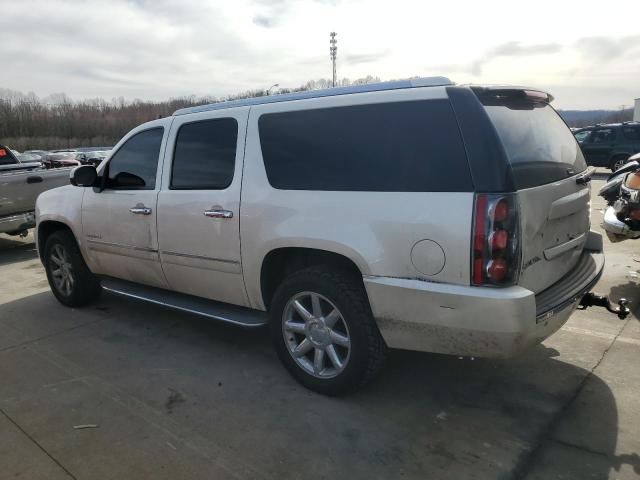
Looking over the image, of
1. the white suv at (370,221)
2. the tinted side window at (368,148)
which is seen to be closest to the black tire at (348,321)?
the white suv at (370,221)

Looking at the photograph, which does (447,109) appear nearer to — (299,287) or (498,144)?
(498,144)

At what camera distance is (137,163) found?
446cm

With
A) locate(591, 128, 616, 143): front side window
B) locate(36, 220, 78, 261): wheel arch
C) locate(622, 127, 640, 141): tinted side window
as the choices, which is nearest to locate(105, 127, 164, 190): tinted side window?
locate(36, 220, 78, 261): wheel arch

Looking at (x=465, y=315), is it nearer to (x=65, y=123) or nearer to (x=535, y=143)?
(x=535, y=143)

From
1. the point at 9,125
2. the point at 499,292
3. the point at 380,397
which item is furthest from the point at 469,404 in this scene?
the point at 9,125

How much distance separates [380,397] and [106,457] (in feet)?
5.35

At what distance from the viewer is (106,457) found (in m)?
2.76

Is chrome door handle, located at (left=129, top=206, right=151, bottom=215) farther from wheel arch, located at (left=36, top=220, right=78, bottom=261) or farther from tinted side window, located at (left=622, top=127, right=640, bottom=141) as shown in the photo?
tinted side window, located at (left=622, top=127, right=640, bottom=141)

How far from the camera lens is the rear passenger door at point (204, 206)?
11.9ft

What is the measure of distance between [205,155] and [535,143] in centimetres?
229

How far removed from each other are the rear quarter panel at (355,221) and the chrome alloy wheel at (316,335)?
0.35 meters

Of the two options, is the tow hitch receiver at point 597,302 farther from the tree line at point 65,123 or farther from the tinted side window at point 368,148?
the tree line at point 65,123

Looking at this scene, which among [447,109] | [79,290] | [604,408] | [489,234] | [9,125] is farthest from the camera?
[9,125]

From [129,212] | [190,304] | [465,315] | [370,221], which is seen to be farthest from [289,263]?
[129,212]
